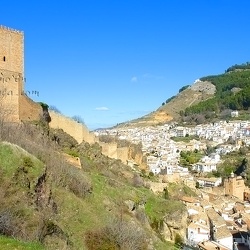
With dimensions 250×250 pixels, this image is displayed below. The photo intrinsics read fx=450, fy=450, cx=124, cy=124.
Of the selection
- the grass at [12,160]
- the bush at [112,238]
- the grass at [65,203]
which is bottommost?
the bush at [112,238]

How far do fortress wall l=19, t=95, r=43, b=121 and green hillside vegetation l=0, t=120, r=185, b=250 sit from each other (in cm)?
56

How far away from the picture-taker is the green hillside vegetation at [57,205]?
10.6 m

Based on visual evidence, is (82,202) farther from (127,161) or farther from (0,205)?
(127,161)

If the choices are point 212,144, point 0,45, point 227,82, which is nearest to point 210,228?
point 0,45

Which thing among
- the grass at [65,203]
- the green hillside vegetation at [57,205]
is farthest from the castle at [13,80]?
the grass at [65,203]

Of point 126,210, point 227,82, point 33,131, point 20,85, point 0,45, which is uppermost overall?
point 227,82

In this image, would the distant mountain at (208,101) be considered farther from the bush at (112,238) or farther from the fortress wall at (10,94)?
the bush at (112,238)

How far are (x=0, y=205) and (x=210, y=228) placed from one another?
72.7ft

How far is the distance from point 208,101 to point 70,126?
277 feet

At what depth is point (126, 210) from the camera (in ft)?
62.1

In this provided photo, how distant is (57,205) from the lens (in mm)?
14109

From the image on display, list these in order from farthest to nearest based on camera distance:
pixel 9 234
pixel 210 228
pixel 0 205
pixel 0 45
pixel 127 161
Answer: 1. pixel 127 161
2. pixel 210 228
3. pixel 0 45
4. pixel 0 205
5. pixel 9 234

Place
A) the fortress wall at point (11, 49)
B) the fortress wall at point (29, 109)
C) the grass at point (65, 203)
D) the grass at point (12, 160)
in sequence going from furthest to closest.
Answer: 1. the fortress wall at point (29, 109)
2. the fortress wall at point (11, 49)
3. the grass at point (12, 160)
4. the grass at point (65, 203)

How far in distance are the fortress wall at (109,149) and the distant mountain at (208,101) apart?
70.6 m
